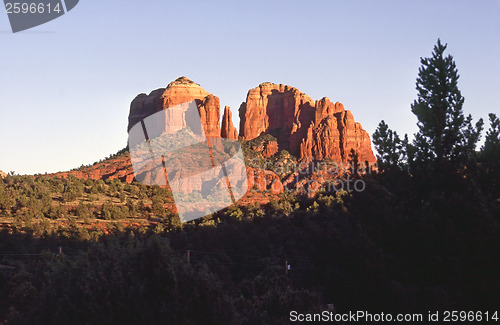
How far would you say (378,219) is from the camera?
1741 centimetres

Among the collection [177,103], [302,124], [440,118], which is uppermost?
[177,103]

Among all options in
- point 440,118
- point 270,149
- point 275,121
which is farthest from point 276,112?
point 440,118

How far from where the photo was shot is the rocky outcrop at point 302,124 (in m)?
109

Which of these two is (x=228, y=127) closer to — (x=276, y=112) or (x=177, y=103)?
(x=177, y=103)

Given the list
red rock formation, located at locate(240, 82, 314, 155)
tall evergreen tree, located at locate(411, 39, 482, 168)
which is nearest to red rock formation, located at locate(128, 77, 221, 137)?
red rock formation, located at locate(240, 82, 314, 155)

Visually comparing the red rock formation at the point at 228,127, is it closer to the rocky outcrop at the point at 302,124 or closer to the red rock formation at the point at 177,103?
the red rock formation at the point at 177,103

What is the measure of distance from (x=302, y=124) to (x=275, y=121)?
1063 centimetres

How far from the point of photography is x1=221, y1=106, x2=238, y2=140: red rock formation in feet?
372

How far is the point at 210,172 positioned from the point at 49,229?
41716 millimetres

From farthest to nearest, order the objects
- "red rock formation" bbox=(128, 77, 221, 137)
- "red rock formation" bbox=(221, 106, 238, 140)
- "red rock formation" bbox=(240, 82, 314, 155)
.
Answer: "red rock formation" bbox=(240, 82, 314, 155), "red rock formation" bbox=(221, 106, 238, 140), "red rock formation" bbox=(128, 77, 221, 137)

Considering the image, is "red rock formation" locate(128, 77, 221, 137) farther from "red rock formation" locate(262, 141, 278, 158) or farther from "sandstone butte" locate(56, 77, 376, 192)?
"red rock formation" locate(262, 141, 278, 158)

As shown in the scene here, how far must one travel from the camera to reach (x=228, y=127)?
114 meters

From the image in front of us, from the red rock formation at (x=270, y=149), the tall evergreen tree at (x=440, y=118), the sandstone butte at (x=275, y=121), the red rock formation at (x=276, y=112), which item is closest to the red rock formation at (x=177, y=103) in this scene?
the sandstone butte at (x=275, y=121)

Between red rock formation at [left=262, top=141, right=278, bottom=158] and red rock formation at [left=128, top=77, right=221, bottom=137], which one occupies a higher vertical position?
red rock formation at [left=128, top=77, right=221, bottom=137]
